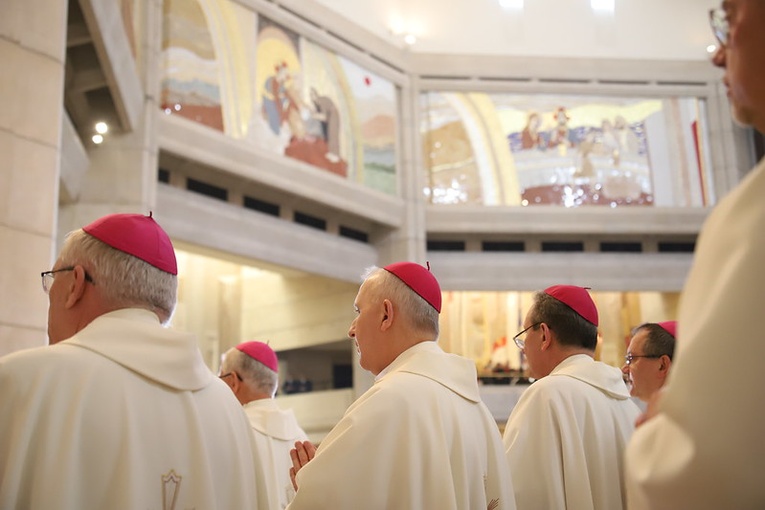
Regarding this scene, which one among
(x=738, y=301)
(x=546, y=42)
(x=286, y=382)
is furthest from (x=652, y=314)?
(x=738, y=301)

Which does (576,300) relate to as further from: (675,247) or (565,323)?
(675,247)

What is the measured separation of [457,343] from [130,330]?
64.2 ft

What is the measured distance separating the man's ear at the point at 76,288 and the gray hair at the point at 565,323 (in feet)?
7.85

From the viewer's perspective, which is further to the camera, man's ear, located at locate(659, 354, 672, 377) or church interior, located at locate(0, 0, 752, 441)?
church interior, located at locate(0, 0, 752, 441)

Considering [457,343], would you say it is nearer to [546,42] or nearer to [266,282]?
[266,282]

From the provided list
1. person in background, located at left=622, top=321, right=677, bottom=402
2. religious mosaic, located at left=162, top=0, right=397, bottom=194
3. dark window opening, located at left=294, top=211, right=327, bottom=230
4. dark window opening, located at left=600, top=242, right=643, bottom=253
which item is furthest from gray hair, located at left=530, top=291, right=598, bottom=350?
dark window opening, located at left=600, top=242, right=643, bottom=253

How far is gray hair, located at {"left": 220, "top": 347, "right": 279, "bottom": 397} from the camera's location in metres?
5.55

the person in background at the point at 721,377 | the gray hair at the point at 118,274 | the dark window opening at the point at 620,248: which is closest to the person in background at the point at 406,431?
the gray hair at the point at 118,274

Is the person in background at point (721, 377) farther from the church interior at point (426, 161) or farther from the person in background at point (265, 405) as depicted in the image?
the church interior at point (426, 161)

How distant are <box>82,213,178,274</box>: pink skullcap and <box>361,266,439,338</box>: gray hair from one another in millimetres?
1059

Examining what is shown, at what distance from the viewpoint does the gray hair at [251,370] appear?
5551mm

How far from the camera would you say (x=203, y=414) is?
268 cm

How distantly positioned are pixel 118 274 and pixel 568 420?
2220 mm

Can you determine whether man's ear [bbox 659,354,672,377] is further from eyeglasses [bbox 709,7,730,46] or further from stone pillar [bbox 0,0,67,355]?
stone pillar [bbox 0,0,67,355]
